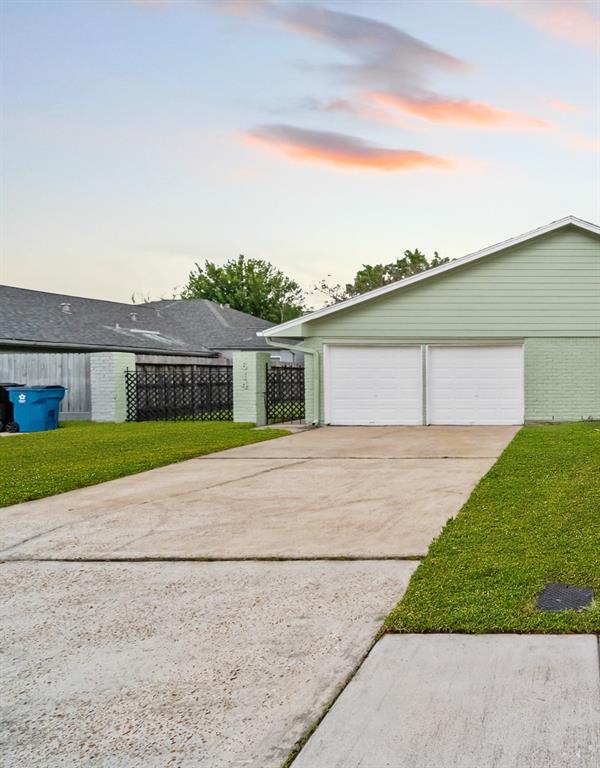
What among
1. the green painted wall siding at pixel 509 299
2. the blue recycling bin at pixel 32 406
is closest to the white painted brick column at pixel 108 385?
the blue recycling bin at pixel 32 406

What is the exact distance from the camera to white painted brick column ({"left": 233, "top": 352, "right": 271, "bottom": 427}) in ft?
58.1

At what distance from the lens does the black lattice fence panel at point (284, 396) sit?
18.8m

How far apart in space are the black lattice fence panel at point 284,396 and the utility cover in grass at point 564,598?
14463mm

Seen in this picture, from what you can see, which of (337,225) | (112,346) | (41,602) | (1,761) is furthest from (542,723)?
(112,346)

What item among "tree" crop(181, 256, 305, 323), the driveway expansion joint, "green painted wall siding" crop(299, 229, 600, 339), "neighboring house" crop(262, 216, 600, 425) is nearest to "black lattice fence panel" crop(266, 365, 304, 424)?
"neighboring house" crop(262, 216, 600, 425)

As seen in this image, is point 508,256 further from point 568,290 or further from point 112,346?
point 112,346

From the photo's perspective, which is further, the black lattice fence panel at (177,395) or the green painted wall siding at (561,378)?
the black lattice fence panel at (177,395)

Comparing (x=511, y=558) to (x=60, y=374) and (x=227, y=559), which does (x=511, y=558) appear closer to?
(x=227, y=559)

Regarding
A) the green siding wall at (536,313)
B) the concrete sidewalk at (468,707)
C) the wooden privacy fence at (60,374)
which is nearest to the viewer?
the concrete sidewalk at (468,707)

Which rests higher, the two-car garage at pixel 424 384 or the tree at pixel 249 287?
the tree at pixel 249 287

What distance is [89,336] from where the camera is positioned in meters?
25.5

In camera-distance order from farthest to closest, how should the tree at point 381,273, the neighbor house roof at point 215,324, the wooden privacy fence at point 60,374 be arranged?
the tree at point 381,273, the neighbor house roof at point 215,324, the wooden privacy fence at point 60,374

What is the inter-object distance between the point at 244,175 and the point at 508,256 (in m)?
7.25

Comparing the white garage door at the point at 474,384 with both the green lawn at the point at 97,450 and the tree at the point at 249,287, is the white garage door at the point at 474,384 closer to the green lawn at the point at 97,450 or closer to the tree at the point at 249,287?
the green lawn at the point at 97,450
